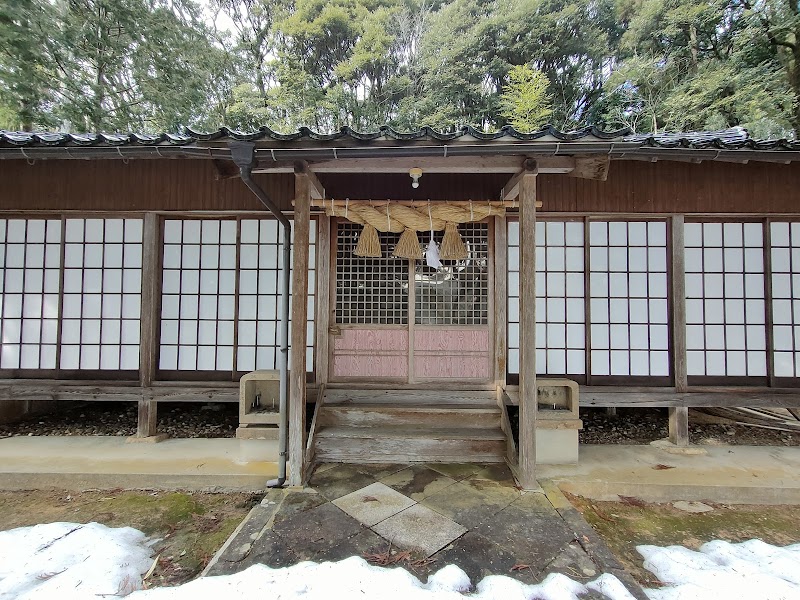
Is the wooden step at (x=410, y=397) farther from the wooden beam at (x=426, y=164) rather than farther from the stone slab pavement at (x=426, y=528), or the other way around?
the wooden beam at (x=426, y=164)

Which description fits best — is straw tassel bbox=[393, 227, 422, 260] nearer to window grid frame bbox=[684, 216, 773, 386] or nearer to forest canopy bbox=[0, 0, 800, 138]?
window grid frame bbox=[684, 216, 773, 386]

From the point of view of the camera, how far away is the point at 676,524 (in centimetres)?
345

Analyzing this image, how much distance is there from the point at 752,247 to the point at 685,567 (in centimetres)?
432

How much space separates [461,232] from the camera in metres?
5.24

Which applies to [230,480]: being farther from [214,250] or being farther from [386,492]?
[214,250]

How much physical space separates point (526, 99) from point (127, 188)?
1519cm

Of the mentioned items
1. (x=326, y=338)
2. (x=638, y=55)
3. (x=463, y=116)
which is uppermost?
(x=638, y=55)

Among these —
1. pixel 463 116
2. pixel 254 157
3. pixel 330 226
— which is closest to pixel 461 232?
pixel 330 226

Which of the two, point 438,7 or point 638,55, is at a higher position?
point 438,7

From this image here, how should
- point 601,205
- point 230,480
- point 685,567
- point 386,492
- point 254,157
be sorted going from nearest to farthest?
point 685,567
point 254,157
point 386,492
point 230,480
point 601,205

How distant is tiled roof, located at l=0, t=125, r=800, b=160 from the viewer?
10.7 feet

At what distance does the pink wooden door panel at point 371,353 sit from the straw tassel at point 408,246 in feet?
3.41

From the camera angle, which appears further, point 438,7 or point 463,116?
point 438,7

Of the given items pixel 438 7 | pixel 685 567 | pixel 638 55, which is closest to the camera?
pixel 685 567
